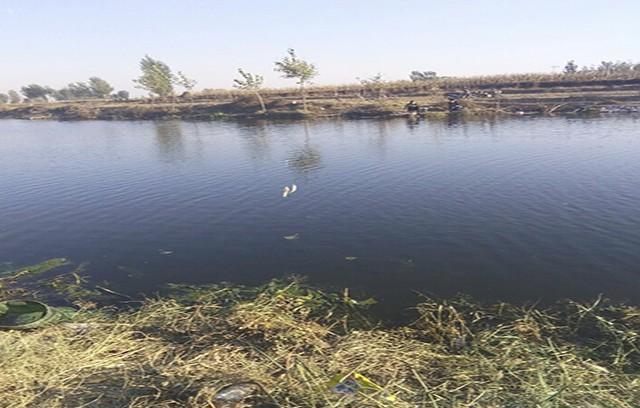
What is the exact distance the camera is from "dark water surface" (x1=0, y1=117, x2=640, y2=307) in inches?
551

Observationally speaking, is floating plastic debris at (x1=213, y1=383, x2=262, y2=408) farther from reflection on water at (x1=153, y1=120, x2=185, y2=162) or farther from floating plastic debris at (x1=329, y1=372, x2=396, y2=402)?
reflection on water at (x1=153, y1=120, x2=185, y2=162)

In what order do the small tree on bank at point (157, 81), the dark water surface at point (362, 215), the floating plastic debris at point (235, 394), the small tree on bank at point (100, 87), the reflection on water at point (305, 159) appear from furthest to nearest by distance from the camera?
the small tree on bank at point (100, 87)
the small tree on bank at point (157, 81)
the reflection on water at point (305, 159)
the dark water surface at point (362, 215)
the floating plastic debris at point (235, 394)

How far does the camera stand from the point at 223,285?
13.8 metres

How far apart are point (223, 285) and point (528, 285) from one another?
9.74 metres

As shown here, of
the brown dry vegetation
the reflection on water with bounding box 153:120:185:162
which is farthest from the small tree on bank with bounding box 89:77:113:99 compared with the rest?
the reflection on water with bounding box 153:120:185:162

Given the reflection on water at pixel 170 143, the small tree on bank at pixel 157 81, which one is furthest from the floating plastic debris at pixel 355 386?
the small tree on bank at pixel 157 81

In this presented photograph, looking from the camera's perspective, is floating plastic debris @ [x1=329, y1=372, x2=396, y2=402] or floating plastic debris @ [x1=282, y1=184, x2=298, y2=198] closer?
floating plastic debris @ [x1=329, y1=372, x2=396, y2=402]

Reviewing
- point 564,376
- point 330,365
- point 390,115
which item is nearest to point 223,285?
point 330,365

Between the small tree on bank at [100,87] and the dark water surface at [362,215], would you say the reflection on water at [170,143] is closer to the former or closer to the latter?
the dark water surface at [362,215]

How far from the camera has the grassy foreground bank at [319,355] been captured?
7102 mm

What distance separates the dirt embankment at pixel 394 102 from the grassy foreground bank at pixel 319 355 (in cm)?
5279

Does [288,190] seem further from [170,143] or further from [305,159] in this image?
[170,143]

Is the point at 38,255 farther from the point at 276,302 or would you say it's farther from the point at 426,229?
the point at 426,229

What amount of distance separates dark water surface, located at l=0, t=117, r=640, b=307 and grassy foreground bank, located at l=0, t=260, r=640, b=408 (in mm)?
1760
